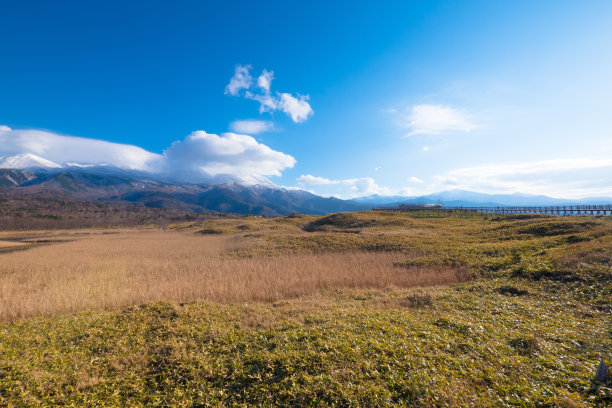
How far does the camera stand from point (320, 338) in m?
8.00

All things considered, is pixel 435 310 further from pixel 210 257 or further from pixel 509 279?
pixel 210 257

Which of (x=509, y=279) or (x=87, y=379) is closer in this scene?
(x=87, y=379)

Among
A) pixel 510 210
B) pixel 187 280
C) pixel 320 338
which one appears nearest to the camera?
pixel 320 338

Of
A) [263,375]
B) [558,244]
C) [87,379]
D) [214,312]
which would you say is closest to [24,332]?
[87,379]

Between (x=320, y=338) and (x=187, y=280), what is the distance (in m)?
13.1

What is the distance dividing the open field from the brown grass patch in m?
0.14

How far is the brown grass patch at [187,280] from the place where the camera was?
13.1 metres

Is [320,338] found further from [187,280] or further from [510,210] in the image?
[510,210]

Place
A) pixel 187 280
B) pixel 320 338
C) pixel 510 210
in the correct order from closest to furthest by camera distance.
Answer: pixel 320 338 → pixel 187 280 → pixel 510 210

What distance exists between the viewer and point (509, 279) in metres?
14.9

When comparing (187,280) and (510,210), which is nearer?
(187,280)

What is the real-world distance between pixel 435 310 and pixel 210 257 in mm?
23311

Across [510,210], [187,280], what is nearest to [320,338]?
[187,280]

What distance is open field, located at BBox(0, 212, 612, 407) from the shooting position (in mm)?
5895
